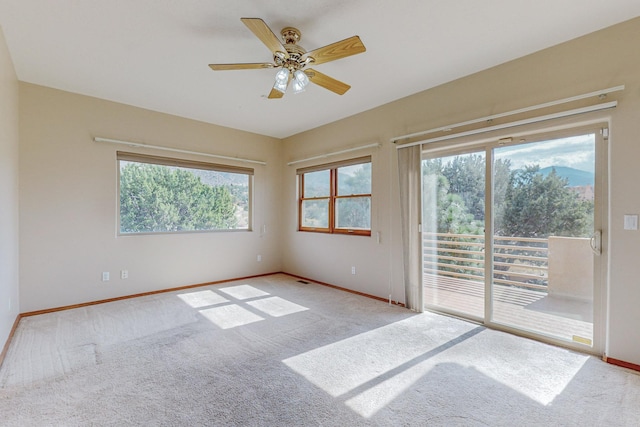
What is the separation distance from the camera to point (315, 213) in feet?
17.3

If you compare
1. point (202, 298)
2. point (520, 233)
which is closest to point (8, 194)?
point (202, 298)

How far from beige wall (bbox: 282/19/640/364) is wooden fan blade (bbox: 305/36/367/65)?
1675mm

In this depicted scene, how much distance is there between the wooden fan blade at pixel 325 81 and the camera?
2566 mm

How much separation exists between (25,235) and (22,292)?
0.65 m

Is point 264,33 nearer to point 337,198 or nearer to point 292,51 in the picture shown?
point 292,51

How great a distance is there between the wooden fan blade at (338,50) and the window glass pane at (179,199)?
3.18 m

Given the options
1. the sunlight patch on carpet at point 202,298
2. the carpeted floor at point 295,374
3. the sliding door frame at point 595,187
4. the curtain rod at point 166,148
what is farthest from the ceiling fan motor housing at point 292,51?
the sunlight patch on carpet at point 202,298

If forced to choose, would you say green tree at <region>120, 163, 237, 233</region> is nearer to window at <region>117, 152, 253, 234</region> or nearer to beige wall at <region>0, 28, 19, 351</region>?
window at <region>117, 152, 253, 234</region>

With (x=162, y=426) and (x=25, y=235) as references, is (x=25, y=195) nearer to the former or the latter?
(x=25, y=235)

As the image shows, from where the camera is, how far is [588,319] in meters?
A: 2.54

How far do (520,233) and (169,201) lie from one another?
4604mm

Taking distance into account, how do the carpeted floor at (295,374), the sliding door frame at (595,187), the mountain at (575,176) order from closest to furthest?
the carpeted floor at (295,374)
the sliding door frame at (595,187)
the mountain at (575,176)

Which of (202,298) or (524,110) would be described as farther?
(202,298)

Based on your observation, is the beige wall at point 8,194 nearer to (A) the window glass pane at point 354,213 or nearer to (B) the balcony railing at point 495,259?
(A) the window glass pane at point 354,213
